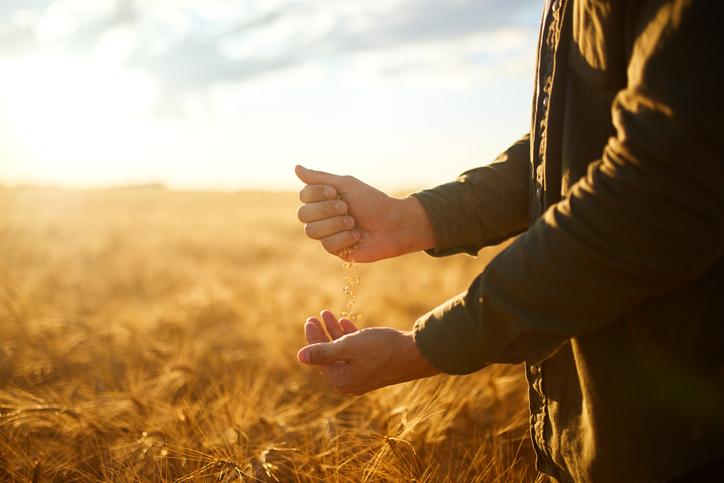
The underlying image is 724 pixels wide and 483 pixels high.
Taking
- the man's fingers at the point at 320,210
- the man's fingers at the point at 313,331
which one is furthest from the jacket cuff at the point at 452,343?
the man's fingers at the point at 320,210

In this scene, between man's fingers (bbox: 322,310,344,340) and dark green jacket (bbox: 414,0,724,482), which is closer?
dark green jacket (bbox: 414,0,724,482)

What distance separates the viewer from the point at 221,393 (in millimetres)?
2418

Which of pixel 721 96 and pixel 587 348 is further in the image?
pixel 587 348

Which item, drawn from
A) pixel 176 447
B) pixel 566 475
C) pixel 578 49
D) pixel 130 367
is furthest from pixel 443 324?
pixel 130 367

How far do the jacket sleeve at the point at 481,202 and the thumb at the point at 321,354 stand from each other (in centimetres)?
44

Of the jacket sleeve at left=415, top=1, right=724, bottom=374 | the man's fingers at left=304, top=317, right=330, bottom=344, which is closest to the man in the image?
the jacket sleeve at left=415, top=1, right=724, bottom=374

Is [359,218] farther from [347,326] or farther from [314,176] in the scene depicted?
[347,326]

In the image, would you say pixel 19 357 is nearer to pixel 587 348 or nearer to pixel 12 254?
pixel 587 348

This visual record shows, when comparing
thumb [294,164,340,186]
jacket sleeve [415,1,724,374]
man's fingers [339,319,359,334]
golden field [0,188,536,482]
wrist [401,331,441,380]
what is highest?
thumb [294,164,340,186]

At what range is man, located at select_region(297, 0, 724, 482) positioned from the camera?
0.74 metres

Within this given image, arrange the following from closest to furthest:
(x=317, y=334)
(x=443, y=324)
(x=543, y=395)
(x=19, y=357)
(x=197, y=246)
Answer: (x=443, y=324) → (x=543, y=395) → (x=317, y=334) → (x=19, y=357) → (x=197, y=246)

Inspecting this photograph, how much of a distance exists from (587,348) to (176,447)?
1.12 m

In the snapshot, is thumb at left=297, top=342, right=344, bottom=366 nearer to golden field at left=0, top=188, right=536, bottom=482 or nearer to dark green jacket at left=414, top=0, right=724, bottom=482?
dark green jacket at left=414, top=0, right=724, bottom=482

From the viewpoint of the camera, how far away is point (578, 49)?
942mm
